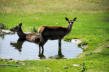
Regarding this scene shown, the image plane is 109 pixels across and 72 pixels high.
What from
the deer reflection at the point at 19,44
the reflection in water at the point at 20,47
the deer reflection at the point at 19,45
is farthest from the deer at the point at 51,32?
the deer reflection at the point at 19,44

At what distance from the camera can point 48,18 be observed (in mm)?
39719

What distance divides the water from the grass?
1.10 meters

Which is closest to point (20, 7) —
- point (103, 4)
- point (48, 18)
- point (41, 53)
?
point (48, 18)

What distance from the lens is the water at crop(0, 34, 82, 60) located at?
2628 cm

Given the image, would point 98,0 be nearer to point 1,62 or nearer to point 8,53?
point 8,53

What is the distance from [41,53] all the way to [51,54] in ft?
2.26

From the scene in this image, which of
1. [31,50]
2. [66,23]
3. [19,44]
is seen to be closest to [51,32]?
[31,50]

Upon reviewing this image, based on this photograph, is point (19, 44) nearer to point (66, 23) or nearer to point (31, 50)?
point (31, 50)

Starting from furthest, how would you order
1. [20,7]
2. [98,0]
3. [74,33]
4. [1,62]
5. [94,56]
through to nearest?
1. [98,0]
2. [20,7]
3. [74,33]
4. [94,56]
5. [1,62]

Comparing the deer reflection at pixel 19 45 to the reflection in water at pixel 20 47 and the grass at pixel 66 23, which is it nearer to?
the reflection in water at pixel 20 47

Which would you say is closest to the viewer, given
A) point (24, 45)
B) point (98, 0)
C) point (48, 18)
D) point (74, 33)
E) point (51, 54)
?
point (51, 54)

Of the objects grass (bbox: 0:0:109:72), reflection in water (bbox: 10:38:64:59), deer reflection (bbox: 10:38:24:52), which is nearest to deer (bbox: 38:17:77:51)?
reflection in water (bbox: 10:38:64:59)

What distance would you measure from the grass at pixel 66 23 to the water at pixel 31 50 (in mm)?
1095

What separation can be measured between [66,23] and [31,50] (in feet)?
35.2
